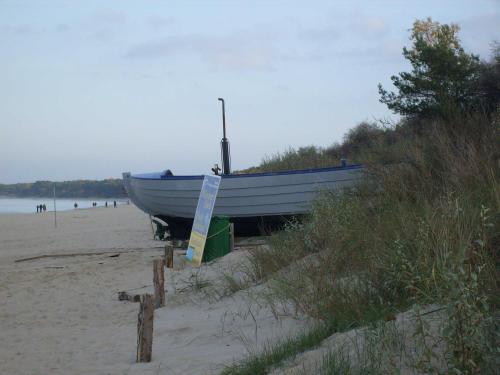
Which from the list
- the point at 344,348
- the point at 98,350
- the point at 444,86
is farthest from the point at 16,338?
the point at 444,86

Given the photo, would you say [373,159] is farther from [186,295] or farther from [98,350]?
[98,350]

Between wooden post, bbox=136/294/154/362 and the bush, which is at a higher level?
the bush

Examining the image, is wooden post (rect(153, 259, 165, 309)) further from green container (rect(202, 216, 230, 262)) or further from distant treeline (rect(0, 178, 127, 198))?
distant treeline (rect(0, 178, 127, 198))

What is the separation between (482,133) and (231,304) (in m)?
3.56

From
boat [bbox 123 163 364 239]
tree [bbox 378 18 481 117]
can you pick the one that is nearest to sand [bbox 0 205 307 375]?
boat [bbox 123 163 364 239]

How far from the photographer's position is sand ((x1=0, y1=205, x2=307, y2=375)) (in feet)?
15.9

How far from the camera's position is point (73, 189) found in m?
92.1

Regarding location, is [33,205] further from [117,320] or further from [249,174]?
[117,320]

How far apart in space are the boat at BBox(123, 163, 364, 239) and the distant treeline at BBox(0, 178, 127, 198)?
6812 cm

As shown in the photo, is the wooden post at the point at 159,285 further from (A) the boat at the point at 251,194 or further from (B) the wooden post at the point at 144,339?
(A) the boat at the point at 251,194

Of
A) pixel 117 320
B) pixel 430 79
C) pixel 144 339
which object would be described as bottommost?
pixel 117 320

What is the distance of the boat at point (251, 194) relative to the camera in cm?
1226

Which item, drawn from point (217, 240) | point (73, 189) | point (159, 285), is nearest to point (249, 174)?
point (217, 240)

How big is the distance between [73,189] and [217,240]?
85254mm
